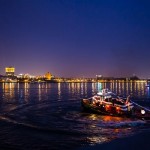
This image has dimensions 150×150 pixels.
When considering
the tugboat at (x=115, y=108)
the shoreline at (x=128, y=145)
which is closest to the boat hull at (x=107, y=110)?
the tugboat at (x=115, y=108)

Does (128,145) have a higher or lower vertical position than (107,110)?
higher

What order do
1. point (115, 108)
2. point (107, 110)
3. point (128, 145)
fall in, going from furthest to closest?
point (107, 110) < point (115, 108) < point (128, 145)

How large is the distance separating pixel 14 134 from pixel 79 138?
18.2 feet

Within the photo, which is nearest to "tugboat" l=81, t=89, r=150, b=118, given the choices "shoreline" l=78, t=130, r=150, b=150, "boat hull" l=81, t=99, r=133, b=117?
"boat hull" l=81, t=99, r=133, b=117

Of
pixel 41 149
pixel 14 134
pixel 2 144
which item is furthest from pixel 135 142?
pixel 14 134

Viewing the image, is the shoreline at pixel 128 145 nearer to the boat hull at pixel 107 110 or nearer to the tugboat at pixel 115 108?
the tugboat at pixel 115 108

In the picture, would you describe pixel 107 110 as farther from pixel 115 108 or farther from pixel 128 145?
pixel 128 145

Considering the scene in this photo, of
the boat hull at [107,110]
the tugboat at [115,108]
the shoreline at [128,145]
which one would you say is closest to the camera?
the shoreline at [128,145]

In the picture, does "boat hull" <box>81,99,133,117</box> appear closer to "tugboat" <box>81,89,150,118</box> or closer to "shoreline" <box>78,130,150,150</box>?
"tugboat" <box>81,89,150,118</box>

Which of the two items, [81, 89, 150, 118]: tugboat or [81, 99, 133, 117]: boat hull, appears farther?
[81, 99, 133, 117]: boat hull

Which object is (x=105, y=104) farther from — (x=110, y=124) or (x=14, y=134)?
(x=14, y=134)

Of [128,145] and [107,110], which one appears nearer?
[128,145]

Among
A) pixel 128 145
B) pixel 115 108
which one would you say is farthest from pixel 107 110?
pixel 128 145

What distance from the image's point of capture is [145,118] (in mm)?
35844
